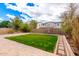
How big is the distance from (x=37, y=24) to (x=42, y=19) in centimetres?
13

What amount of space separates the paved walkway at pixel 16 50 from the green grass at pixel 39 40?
3.2 inches

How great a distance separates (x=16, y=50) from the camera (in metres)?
2.75

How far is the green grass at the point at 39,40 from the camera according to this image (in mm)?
2811

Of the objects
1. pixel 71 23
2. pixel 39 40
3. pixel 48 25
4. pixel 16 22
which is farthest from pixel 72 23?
pixel 16 22

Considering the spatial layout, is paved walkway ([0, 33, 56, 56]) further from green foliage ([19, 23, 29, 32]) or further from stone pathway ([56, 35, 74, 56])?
green foliage ([19, 23, 29, 32])

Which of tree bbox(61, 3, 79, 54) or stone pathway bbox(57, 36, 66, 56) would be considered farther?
tree bbox(61, 3, 79, 54)

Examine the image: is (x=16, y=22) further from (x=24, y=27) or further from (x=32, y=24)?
(x=32, y=24)

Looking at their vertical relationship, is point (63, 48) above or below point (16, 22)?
below

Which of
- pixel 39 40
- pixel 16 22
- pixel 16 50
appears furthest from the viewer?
pixel 16 22

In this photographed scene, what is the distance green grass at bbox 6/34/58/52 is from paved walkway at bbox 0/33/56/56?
0.08m

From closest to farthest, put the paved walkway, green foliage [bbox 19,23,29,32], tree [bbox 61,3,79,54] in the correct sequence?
the paved walkway, tree [bbox 61,3,79,54], green foliage [bbox 19,23,29,32]

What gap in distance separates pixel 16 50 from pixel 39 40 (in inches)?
17.9

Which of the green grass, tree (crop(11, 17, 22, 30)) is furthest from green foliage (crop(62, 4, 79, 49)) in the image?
tree (crop(11, 17, 22, 30))

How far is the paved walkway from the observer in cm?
269
